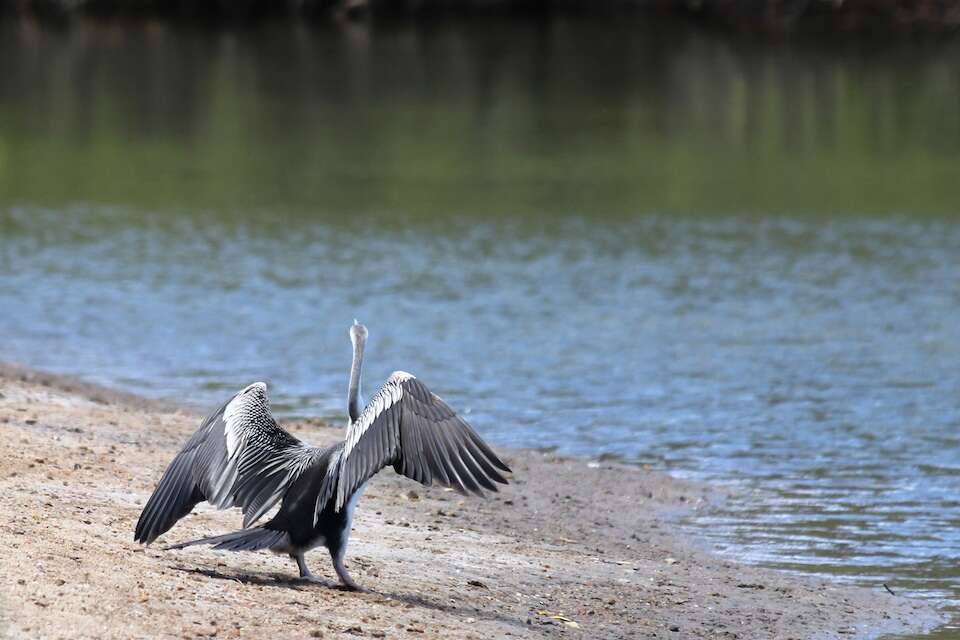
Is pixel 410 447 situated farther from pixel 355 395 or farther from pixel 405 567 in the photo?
pixel 405 567

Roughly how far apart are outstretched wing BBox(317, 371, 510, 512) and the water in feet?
9.79

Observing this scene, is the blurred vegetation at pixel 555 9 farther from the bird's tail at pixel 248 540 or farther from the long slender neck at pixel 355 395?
the bird's tail at pixel 248 540

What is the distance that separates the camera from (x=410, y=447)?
21.7 ft

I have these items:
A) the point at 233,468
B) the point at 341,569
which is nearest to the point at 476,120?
the point at 233,468

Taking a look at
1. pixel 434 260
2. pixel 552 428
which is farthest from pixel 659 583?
pixel 434 260

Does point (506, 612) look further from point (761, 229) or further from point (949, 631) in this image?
point (761, 229)

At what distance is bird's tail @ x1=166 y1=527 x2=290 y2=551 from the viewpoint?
665cm

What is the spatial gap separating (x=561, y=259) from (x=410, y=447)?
14143 mm

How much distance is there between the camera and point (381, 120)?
115 ft

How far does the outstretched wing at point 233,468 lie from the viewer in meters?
6.94

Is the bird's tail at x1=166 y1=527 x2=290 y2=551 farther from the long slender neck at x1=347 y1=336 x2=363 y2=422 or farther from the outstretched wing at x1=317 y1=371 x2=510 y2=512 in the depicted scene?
the long slender neck at x1=347 y1=336 x2=363 y2=422

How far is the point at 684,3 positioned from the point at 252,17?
15.1m

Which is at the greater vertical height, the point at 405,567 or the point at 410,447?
the point at 410,447

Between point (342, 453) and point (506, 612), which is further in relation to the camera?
point (506, 612)
